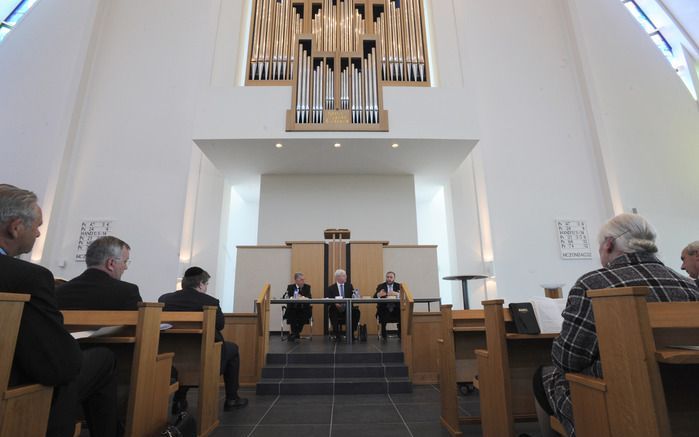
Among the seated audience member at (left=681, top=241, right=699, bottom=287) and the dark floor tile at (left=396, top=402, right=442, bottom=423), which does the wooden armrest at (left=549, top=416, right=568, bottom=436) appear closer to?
the dark floor tile at (left=396, top=402, right=442, bottom=423)

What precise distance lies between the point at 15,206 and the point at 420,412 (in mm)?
2904

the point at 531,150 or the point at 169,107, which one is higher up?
the point at 169,107

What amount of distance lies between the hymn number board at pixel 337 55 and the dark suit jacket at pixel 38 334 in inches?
233

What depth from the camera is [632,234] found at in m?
1.60

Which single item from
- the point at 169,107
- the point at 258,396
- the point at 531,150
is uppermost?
the point at 169,107

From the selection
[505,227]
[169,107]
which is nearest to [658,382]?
[505,227]

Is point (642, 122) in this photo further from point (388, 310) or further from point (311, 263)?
point (311, 263)

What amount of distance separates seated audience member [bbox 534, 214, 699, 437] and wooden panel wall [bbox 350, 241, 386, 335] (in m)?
5.73

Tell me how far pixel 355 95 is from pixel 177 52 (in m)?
3.52

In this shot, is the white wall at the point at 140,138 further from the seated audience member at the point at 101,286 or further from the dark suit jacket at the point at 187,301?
the seated audience member at the point at 101,286

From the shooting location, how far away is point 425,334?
446 cm

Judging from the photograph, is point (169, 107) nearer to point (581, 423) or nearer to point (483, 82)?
point (483, 82)

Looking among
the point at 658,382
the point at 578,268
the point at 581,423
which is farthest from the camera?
the point at 578,268

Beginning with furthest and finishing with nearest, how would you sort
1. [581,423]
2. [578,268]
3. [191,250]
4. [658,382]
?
1. [191,250]
2. [578,268]
3. [581,423]
4. [658,382]
